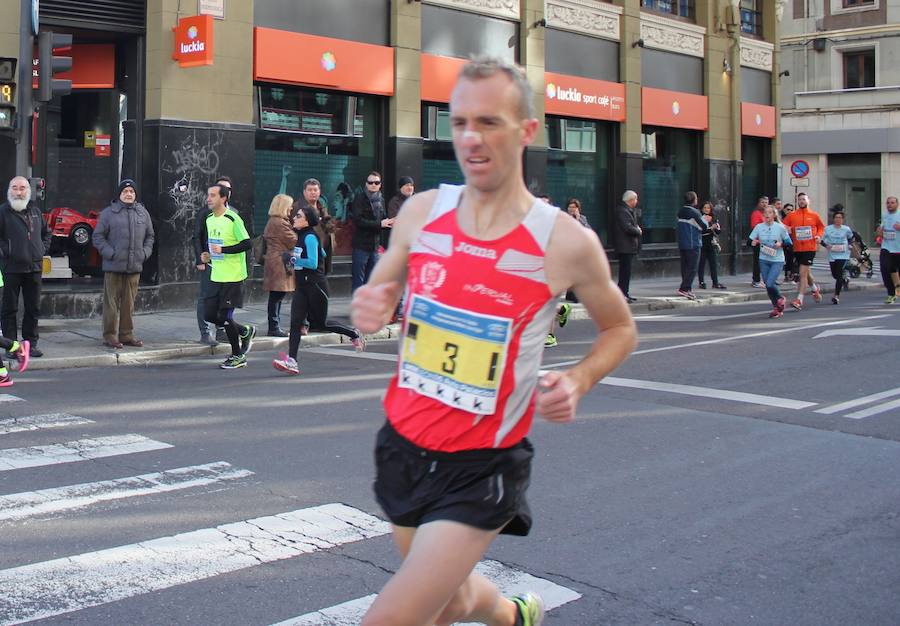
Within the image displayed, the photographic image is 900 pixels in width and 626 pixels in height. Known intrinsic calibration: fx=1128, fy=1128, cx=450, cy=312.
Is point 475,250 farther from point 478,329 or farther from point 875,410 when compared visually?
point 875,410

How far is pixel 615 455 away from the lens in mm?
7750

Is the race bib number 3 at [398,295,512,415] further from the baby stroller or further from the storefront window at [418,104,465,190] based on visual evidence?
the baby stroller

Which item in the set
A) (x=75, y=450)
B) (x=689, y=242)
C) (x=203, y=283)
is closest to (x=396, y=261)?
(x=75, y=450)

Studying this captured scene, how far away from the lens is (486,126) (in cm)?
313

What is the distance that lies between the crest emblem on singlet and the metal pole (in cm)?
1116

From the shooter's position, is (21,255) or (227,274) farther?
(21,255)

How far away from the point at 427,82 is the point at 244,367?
9.65 meters

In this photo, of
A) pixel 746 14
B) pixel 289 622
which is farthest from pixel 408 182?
pixel 746 14

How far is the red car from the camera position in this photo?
16.9m

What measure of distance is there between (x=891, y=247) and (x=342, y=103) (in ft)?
32.3

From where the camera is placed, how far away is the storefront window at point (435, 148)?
68.2 feet

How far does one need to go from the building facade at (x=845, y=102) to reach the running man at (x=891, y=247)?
→ 25.2m

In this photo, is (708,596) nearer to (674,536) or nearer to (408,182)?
(674,536)

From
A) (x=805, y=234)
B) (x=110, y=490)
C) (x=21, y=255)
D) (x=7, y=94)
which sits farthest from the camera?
(x=805, y=234)
